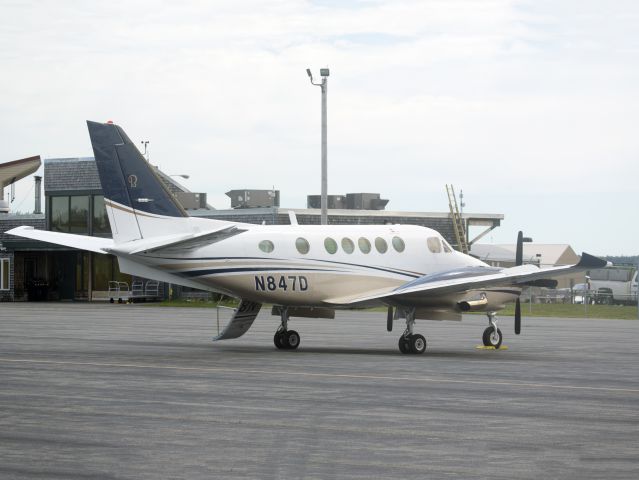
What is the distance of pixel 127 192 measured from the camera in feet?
90.2

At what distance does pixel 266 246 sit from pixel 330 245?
1.78 metres

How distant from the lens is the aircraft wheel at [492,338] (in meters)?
29.5

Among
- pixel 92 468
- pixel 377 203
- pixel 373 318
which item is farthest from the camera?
pixel 377 203

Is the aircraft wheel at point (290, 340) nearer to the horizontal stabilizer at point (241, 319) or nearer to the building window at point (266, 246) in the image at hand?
the horizontal stabilizer at point (241, 319)

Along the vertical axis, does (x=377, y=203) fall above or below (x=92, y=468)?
above

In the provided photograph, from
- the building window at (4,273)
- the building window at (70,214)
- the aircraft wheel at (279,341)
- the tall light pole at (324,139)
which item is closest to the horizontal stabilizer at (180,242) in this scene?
the aircraft wheel at (279,341)

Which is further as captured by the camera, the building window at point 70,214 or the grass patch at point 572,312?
the building window at point 70,214

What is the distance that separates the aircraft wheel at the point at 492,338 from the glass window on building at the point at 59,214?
47630mm

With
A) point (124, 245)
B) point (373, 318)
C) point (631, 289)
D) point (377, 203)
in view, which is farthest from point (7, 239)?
point (124, 245)

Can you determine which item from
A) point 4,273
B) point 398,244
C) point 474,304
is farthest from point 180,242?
point 4,273

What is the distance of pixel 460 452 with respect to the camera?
12.9 m

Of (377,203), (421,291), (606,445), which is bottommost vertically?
(606,445)

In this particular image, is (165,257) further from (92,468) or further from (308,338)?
(92,468)

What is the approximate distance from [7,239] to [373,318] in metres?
33.5
